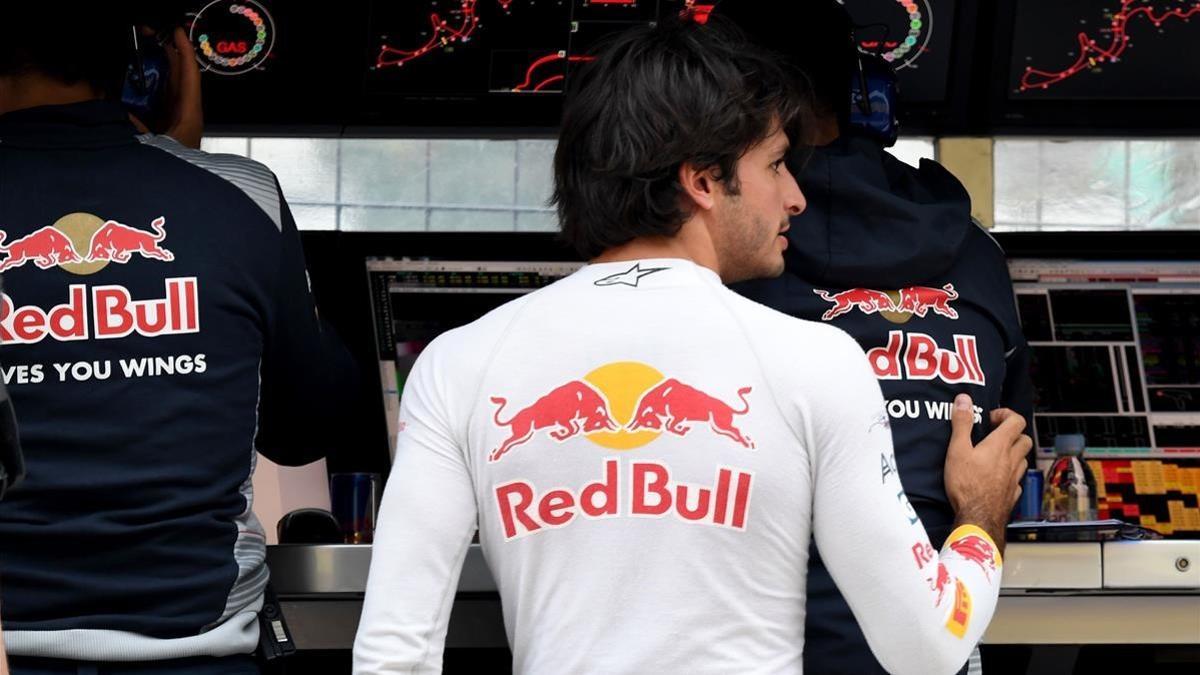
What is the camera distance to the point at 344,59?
2.98 metres

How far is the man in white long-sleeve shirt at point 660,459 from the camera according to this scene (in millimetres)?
1386

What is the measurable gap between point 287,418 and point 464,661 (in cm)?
129

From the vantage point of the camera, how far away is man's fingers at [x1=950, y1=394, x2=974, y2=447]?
5.87 feet

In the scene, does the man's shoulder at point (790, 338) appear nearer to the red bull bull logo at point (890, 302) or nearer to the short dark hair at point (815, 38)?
the red bull bull logo at point (890, 302)

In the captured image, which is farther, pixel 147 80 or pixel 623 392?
pixel 147 80

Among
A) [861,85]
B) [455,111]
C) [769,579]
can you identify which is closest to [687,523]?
[769,579]

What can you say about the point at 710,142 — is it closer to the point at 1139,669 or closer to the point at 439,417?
the point at 439,417

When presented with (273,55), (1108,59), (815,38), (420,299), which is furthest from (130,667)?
(1108,59)

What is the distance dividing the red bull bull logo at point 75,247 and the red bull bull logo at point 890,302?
2.40 ft

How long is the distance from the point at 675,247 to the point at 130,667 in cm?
72

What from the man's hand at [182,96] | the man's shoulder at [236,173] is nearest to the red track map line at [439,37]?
the man's hand at [182,96]

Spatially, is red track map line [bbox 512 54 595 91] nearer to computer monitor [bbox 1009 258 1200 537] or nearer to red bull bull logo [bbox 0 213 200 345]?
computer monitor [bbox 1009 258 1200 537]

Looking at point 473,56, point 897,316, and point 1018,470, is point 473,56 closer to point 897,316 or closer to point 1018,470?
point 897,316

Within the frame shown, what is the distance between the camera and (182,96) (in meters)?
2.07
